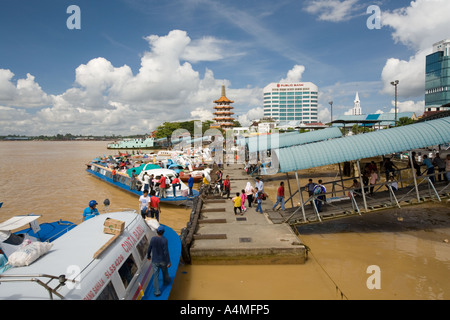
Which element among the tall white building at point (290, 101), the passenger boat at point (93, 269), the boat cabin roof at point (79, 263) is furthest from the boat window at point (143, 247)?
the tall white building at point (290, 101)

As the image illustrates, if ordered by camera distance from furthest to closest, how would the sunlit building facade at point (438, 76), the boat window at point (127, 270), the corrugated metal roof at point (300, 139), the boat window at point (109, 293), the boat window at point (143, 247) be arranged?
the sunlit building facade at point (438, 76), the corrugated metal roof at point (300, 139), the boat window at point (143, 247), the boat window at point (127, 270), the boat window at point (109, 293)

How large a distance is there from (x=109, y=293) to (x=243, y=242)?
463 cm

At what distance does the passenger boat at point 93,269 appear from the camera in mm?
3557

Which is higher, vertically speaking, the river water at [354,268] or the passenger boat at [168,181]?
the passenger boat at [168,181]

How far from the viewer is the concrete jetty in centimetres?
784

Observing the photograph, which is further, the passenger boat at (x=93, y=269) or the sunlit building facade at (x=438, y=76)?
the sunlit building facade at (x=438, y=76)

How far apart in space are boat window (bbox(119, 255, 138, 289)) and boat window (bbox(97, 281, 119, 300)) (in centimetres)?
39

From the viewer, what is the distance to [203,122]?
88.8 metres

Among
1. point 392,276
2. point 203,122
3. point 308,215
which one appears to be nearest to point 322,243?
point 308,215

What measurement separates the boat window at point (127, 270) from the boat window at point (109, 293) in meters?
0.39

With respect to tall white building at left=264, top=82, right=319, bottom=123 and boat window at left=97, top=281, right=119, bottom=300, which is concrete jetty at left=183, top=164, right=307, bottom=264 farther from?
tall white building at left=264, top=82, right=319, bottom=123

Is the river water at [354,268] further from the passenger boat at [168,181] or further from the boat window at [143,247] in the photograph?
the boat window at [143,247]

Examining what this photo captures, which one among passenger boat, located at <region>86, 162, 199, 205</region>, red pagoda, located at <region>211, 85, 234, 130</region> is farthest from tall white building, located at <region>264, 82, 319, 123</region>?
passenger boat, located at <region>86, 162, 199, 205</region>
